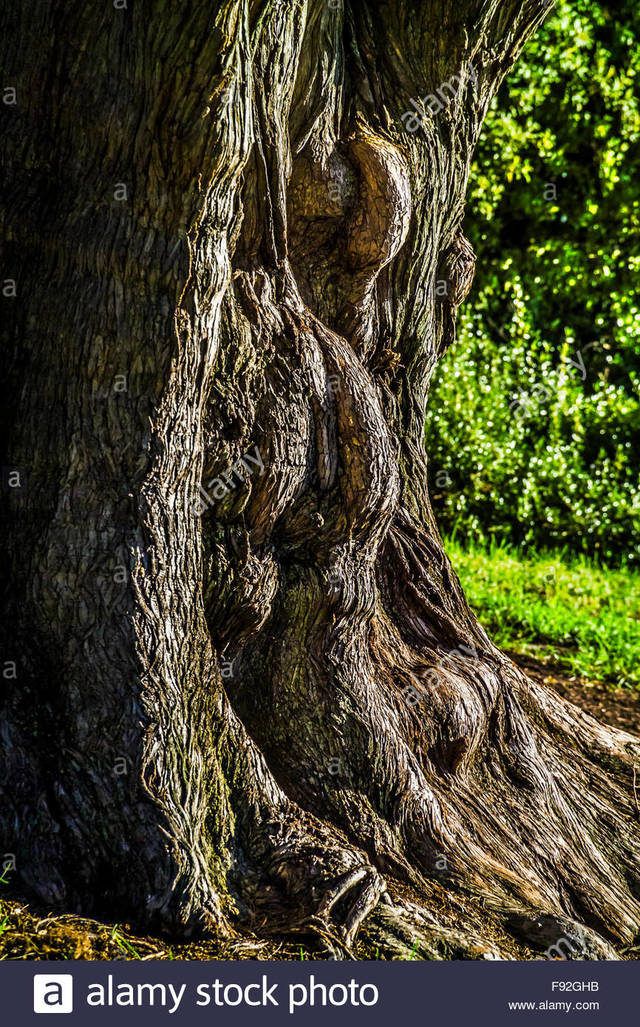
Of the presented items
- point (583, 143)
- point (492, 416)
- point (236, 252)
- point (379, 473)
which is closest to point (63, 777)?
point (379, 473)

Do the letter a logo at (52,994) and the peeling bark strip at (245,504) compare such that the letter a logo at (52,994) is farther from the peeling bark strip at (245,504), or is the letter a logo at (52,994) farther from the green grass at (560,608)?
the green grass at (560,608)

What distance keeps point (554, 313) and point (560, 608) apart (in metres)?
3.60

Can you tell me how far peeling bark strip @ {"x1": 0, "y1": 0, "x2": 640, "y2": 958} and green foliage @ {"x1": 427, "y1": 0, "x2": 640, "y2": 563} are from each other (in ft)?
16.1

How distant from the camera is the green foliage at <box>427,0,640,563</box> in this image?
889 cm

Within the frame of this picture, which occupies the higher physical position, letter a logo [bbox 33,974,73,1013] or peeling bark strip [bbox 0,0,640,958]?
peeling bark strip [bbox 0,0,640,958]

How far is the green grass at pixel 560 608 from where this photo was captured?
21.9ft

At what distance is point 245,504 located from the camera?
331 cm

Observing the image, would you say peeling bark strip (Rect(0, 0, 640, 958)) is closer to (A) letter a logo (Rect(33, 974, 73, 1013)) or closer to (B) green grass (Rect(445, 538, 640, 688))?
(A) letter a logo (Rect(33, 974, 73, 1013))

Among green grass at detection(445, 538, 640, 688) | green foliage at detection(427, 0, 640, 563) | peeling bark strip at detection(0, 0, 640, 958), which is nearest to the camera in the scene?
peeling bark strip at detection(0, 0, 640, 958)

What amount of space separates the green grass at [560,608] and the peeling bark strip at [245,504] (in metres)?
2.77

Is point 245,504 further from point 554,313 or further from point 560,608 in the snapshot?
point 554,313

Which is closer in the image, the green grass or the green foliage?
the green grass

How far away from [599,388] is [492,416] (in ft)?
4.14

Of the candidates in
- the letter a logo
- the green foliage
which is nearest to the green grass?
the green foliage
